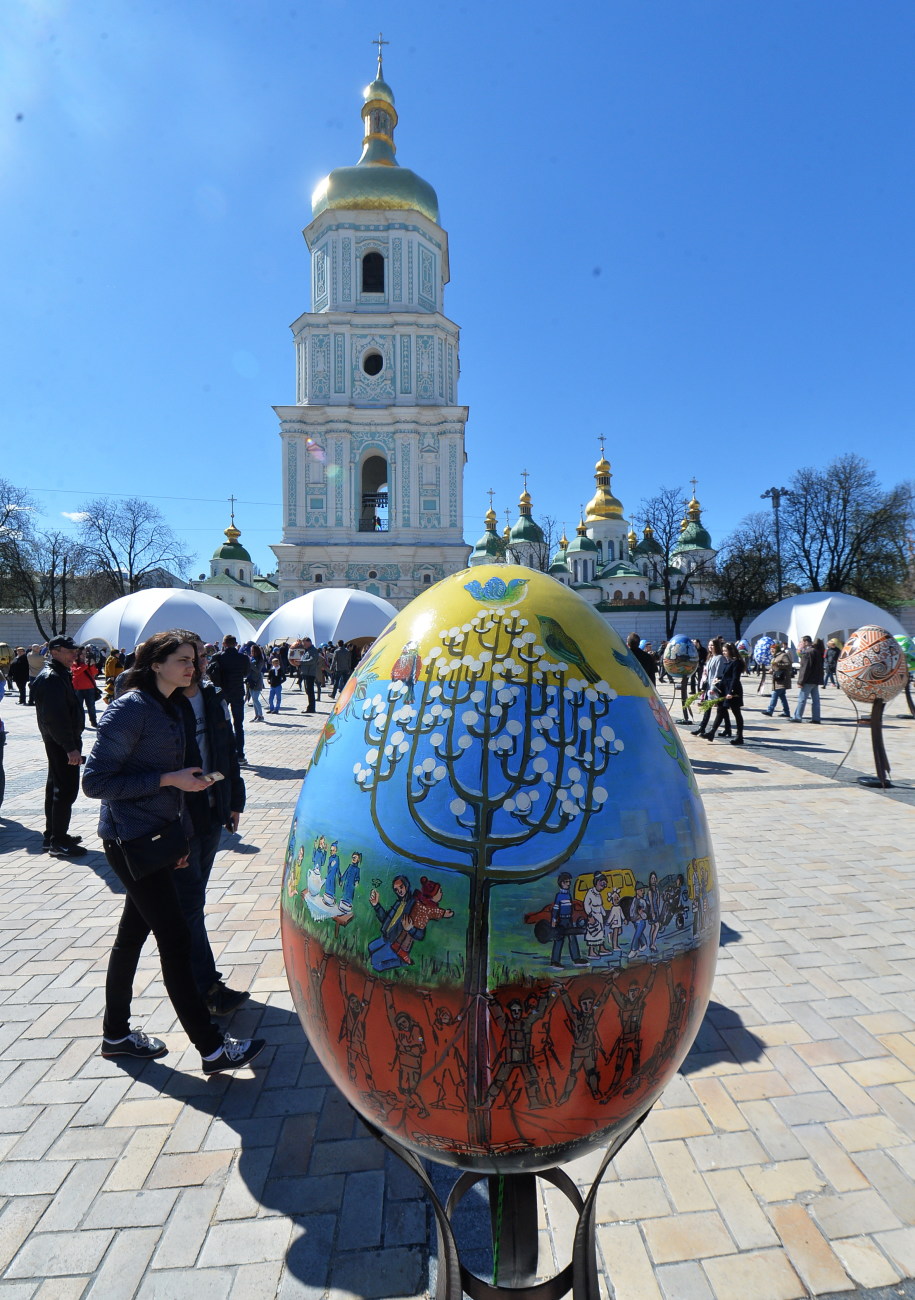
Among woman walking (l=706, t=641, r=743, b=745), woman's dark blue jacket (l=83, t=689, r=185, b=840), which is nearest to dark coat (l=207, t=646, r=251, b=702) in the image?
woman's dark blue jacket (l=83, t=689, r=185, b=840)

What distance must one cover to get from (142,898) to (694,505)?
197ft

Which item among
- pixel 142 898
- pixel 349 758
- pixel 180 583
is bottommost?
pixel 142 898

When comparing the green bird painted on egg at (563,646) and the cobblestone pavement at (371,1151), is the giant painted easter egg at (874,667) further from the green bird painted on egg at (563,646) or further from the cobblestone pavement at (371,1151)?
the green bird painted on egg at (563,646)

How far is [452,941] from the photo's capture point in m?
1.38

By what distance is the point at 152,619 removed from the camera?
22.7 meters

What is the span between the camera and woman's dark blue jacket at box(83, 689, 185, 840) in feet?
8.73

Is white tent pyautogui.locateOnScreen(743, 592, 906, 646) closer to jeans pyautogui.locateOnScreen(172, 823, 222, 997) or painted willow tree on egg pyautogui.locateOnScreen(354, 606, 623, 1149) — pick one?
jeans pyautogui.locateOnScreen(172, 823, 222, 997)

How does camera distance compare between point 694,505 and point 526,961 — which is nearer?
point 526,961

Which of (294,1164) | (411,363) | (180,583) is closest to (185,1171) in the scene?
(294,1164)

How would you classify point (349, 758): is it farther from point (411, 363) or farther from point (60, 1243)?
point (411, 363)

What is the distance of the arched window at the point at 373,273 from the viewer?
121 ft

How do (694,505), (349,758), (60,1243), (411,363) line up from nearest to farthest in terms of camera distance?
(349,758)
(60,1243)
(411,363)
(694,505)

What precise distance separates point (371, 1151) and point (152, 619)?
22740 mm

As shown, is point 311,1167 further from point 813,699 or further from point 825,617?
point 825,617
